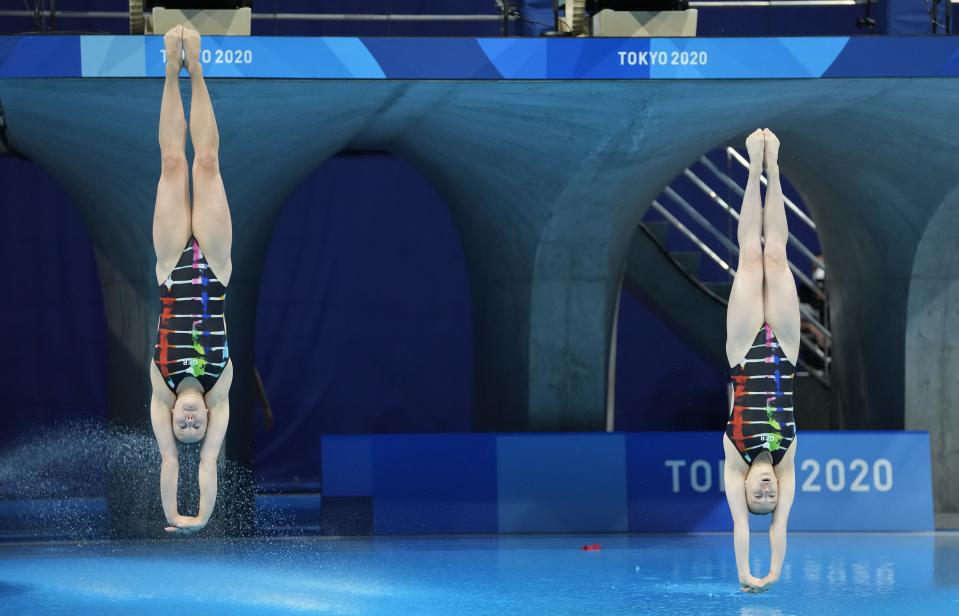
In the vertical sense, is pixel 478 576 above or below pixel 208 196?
below

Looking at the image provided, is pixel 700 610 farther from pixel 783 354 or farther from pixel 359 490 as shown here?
pixel 359 490

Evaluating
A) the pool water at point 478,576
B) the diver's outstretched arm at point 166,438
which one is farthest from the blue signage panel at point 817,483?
the diver's outstretched arm at point 166,438

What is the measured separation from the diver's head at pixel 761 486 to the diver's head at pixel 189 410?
326 cm

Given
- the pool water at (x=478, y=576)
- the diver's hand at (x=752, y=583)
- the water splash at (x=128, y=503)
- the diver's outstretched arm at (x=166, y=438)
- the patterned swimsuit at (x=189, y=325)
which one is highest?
the patterned swimsuit at (x=189, y=325)

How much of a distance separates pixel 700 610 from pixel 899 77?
4784 mm

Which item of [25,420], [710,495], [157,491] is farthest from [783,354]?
[25,420]

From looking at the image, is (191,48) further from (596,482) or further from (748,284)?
(596,482)

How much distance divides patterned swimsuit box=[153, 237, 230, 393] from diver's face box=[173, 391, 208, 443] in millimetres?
97

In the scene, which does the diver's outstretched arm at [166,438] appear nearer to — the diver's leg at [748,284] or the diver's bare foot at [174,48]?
the diver's bare foot at [174,48]

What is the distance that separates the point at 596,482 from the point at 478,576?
304 centimetres

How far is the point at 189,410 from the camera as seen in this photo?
24.6ft

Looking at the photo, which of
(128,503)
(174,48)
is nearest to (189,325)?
(174,48)

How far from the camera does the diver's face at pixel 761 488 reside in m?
8.02

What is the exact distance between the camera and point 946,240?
12836mm
